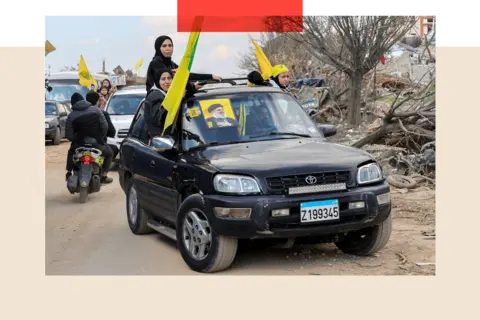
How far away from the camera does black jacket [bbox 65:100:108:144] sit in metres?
11.8

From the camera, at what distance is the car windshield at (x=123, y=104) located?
16.3 m

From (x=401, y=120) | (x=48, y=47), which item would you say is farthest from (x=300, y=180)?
(x=401, y=120)

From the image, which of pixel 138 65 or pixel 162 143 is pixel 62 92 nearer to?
pixel 138 65

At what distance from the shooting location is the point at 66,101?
1802cm

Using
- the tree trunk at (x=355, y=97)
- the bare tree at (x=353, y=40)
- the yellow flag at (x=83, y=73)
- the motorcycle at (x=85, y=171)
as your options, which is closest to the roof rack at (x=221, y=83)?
the bare tree at (x=353, y=40)

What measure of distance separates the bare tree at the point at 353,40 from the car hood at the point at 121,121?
3.83m

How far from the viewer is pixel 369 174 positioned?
7617 mm

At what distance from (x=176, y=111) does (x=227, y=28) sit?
4.20 feet

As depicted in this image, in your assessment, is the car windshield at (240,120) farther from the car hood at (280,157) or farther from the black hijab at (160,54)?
the black hijab at (160,54)

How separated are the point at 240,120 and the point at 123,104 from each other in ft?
27.7

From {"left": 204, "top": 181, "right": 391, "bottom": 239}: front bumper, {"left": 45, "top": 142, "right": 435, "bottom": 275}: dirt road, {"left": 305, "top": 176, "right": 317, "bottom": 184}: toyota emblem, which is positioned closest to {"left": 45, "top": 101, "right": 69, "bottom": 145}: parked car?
{"left": 45, "top": 142, "right": 435, "bottom": 275}: dirt road

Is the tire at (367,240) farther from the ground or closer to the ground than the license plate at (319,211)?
closer to the ground

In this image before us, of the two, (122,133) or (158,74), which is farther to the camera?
(122,133)
